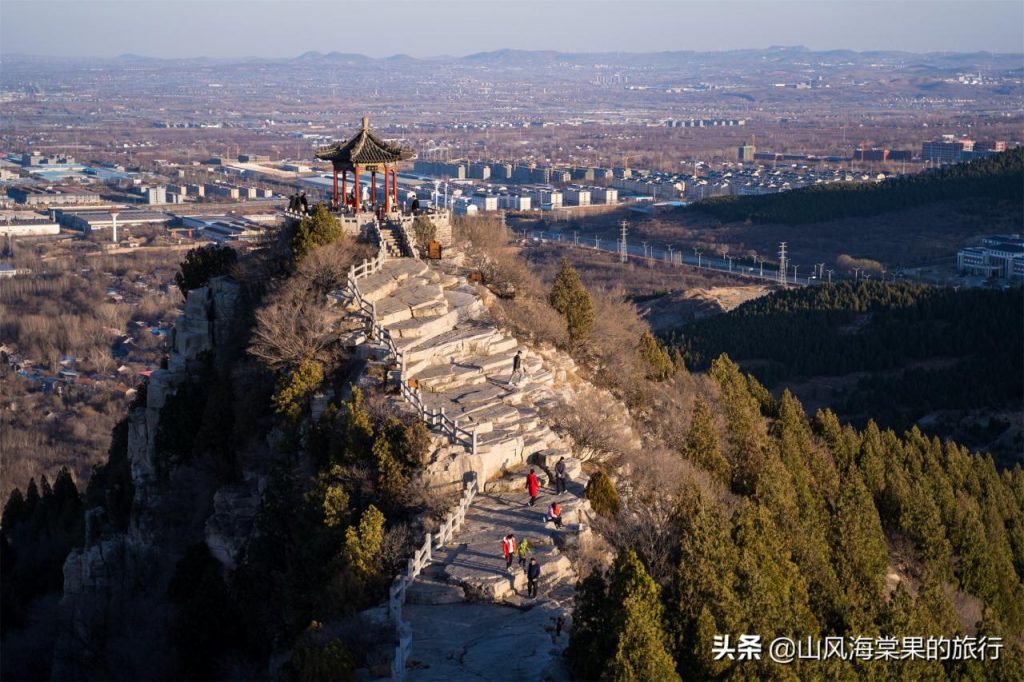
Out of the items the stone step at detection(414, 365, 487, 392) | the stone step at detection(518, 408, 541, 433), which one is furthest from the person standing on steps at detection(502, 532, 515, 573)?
the stone step at detection(414, 365, 487, 392)

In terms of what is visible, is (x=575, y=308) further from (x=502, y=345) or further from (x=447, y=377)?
(x=447, y=377)

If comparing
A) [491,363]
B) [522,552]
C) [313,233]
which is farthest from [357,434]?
[313,233]

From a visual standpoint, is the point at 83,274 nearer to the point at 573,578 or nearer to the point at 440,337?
the point at 440,337

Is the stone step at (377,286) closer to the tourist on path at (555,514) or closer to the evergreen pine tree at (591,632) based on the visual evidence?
the tourist on path at (555,514)

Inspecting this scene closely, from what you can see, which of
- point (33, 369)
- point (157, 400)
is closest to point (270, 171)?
point (33, 369)

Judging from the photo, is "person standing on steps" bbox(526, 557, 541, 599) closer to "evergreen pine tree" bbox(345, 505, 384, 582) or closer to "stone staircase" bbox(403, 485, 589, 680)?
"stone staircase" bbox(403, 485, 589, 680)

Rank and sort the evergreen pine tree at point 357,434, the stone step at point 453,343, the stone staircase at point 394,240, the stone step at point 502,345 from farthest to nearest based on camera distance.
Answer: the stone staircase at point 394,240
the stone step at point 502,345
the stone step at point 453,343
the evergreen pine tree at point 357,434

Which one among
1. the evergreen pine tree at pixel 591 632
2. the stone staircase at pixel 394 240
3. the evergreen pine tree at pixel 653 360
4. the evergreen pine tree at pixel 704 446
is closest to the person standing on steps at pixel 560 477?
the evergreen pine tree at pixel 704 446
